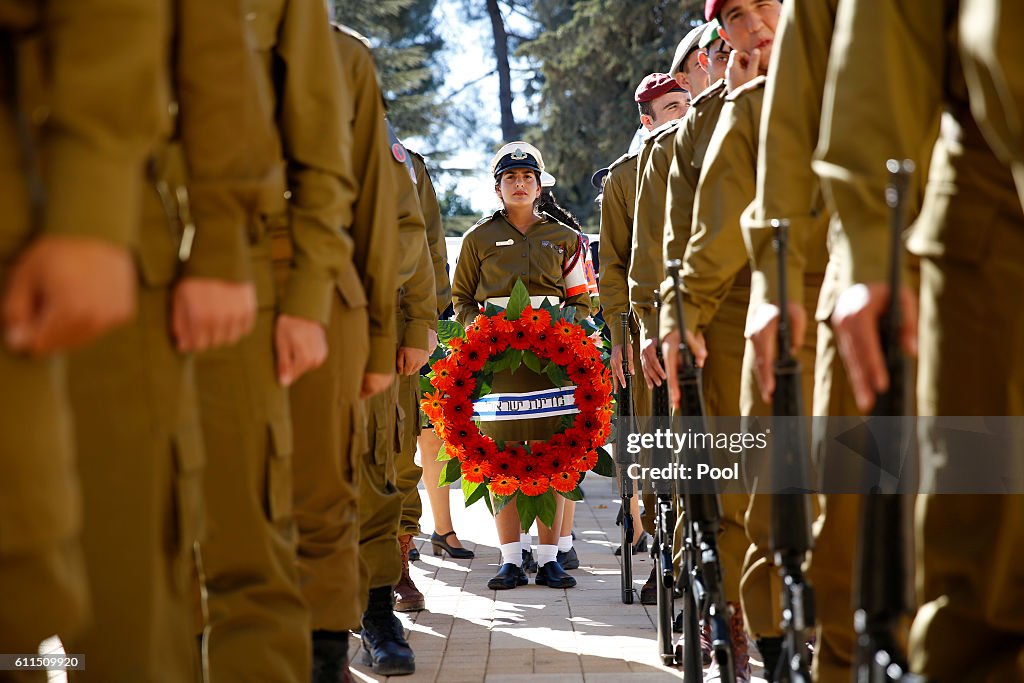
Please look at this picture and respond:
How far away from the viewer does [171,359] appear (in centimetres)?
222

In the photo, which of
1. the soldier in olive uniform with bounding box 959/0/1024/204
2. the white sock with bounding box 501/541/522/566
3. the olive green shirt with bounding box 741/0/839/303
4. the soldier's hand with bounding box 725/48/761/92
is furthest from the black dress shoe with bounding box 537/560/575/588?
the soldier in olive uniform with bounding box 959/0/1024/204

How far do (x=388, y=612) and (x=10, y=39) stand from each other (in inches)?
135

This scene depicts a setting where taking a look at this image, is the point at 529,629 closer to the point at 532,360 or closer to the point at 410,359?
the point at 410,359

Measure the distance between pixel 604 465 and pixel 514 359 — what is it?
2.83ft

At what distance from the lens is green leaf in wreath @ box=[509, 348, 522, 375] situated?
6922 mm

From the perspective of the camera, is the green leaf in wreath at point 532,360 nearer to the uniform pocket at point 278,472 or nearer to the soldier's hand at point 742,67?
the soldier's hand at point 742,67

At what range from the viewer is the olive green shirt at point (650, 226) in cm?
545

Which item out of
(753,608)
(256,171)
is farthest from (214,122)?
(753,608)

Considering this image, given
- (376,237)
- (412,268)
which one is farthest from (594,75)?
(376,237)

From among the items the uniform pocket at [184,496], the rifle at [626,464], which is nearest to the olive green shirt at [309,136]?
the uniform pocket at [184,496]

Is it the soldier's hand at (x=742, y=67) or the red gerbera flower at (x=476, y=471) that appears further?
the red gerbera flower at (x=476, y=471)

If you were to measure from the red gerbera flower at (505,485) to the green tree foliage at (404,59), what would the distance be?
2203cm

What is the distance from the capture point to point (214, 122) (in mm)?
2389

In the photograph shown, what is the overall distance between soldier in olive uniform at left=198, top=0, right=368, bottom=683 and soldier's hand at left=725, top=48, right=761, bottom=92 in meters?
1.58
